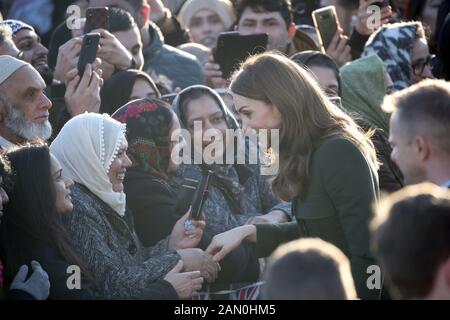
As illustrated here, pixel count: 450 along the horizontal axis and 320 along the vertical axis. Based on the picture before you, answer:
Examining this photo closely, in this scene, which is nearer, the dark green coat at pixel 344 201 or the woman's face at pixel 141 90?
the dark green coat at pixel 344 201

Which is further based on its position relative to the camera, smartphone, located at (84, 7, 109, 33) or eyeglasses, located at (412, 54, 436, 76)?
eyeglasses, located at (412, 54, 436, 76)

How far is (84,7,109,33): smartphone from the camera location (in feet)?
21.8

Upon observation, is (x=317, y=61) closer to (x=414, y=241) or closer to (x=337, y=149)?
(x=337, y=149)

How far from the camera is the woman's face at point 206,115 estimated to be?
5.97 metres

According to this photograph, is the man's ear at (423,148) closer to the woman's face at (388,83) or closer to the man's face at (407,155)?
the man's face at (407,155)

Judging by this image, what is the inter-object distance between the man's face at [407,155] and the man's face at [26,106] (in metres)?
2.10

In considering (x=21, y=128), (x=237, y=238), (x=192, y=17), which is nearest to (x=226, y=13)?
(x=192, y=17)

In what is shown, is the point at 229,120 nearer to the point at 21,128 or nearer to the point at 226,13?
the point at 21,128

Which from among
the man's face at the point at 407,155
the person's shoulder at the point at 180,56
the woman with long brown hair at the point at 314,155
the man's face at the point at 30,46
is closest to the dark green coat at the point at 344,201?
the woman with long brown hair at the point at 314,155

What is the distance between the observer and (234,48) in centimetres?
708

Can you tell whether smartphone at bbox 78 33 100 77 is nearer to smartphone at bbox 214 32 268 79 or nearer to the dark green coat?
smartphone at bbox 214 32 268 79

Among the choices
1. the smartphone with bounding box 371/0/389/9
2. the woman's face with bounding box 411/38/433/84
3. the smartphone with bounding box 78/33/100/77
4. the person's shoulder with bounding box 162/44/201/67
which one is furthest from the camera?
the smartphone with bounding box 371/0/389/9

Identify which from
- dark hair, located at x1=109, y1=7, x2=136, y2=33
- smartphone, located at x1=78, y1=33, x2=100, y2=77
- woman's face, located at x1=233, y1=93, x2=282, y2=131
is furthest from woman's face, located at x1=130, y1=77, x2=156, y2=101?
woman's face, located at x1=233, y1=93, x2=282, y2=131

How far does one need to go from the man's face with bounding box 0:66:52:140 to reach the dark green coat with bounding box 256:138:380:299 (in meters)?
1.79
